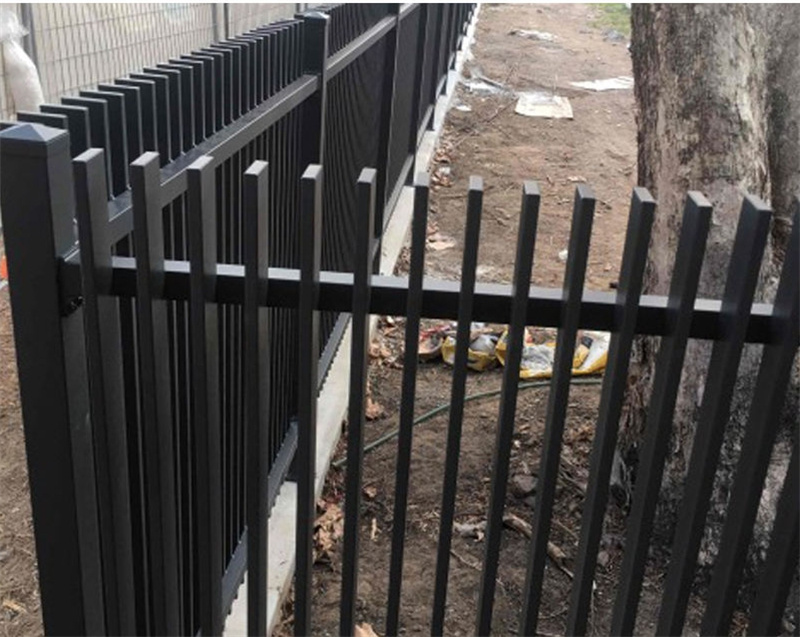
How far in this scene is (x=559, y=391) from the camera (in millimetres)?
1976

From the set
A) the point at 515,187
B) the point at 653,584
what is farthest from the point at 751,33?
the point at 515,187

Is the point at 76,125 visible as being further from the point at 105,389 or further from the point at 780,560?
the point at 780,560

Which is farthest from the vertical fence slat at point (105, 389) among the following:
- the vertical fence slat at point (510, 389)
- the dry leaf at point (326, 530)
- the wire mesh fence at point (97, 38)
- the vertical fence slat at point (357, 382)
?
the wire mesh fence at point (97, 38)

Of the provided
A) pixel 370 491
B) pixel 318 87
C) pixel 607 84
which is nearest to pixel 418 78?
pixel 318 87

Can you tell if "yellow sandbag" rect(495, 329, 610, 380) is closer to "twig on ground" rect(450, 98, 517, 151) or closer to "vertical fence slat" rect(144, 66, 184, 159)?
"vertical fence slat" rect(144, 66, 184, 159)

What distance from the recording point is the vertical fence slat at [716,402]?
1.83m

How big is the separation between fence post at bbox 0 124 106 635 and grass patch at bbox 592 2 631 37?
20.4 m

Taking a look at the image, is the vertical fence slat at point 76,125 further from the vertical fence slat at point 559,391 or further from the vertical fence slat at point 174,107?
the vertical fence slat at point 559,391

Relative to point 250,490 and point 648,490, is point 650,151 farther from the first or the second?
point 250,490

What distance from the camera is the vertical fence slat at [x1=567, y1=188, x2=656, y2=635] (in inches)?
72.5

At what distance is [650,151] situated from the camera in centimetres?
370

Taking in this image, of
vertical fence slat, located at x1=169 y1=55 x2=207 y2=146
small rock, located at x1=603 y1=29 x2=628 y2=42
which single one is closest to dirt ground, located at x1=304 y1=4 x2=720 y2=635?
vertical fence slat, located at x1=169 y1=55 x2=207 y2=146

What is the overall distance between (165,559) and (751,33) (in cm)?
282

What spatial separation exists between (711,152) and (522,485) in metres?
1.53
